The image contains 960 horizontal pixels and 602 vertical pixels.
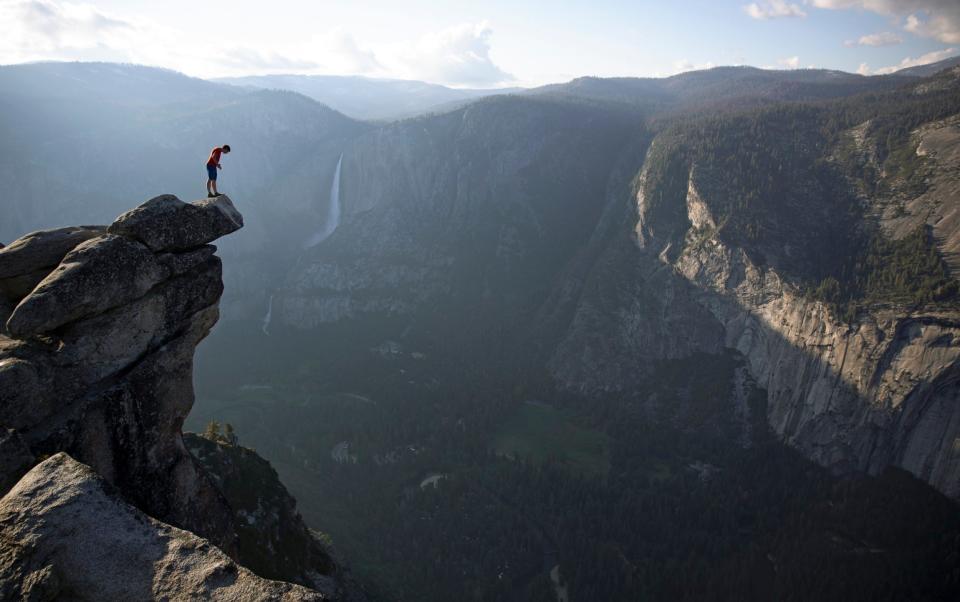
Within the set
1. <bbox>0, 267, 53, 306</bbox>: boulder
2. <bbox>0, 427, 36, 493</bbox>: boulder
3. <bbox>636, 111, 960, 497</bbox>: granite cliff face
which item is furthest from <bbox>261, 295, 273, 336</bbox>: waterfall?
<bbox>0, 427, 36, 493</bbox>: boulder

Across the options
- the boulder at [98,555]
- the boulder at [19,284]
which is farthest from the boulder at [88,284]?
the boulder at [98,555]

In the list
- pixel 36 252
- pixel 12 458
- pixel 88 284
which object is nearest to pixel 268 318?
pixel 36 252

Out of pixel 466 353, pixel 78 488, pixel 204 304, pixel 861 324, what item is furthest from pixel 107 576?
pixel 466 353

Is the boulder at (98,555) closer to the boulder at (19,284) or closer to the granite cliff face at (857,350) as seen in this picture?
the boulder at (19,284)

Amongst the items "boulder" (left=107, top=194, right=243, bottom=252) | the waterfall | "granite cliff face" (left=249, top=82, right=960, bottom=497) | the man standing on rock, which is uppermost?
the man standing on rock

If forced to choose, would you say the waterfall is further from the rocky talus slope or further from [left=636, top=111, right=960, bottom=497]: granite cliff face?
the rocky talus slope

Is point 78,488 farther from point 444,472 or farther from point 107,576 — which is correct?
point 444,472

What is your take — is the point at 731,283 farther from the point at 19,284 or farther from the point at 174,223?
the point at 19,284
